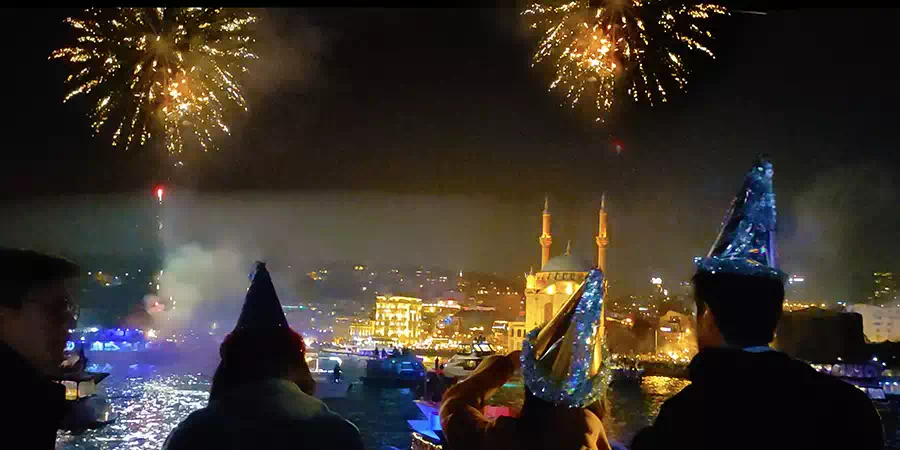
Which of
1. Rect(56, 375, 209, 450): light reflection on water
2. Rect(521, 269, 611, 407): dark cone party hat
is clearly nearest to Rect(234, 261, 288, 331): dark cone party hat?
Rect(521, 269, 611, 407): dark cone party hat

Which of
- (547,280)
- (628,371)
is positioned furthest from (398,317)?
(628,371)

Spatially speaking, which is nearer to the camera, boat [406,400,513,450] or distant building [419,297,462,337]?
boat [406,400,513,450]

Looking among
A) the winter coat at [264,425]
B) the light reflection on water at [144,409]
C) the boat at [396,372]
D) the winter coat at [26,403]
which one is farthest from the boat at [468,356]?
the winter coat at [26,403]

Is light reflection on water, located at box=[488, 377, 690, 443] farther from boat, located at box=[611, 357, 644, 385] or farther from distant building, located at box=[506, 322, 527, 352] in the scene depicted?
distant building, located at box=[506, 322, 527, 352]

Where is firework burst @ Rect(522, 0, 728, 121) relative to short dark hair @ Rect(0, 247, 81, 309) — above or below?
above

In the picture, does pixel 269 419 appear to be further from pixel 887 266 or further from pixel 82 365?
pixel 887 266

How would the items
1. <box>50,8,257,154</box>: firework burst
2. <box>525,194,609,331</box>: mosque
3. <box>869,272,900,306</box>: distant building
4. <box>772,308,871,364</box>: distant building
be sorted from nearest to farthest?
<box>50,8,257,154</box>: firework burst → <box>772,308,871,364</box>: distant building → <box>869,272,900,306</box>: distant building → <box>525,194,609,331</box>: mosque
